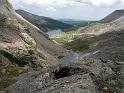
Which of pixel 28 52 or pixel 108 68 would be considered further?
pixel 28 52

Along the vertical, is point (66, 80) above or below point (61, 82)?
above

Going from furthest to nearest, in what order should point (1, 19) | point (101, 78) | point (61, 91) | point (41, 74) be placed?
point (1, 19)
point (41, 74)
point (101, 78)
point (61, 91)

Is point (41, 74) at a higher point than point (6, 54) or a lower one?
higher

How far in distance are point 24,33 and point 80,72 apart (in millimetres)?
100256

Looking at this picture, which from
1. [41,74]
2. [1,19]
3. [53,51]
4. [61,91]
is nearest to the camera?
[61,91]

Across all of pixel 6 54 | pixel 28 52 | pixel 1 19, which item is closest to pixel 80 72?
pixel 6 54

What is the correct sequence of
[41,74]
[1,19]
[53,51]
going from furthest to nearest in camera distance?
1. [53,51]
2. [1,19]
3. [41,74]

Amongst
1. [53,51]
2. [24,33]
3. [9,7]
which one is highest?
[9,7]

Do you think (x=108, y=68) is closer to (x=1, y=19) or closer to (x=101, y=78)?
(x=101, y=78)

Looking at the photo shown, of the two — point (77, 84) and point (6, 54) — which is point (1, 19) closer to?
point (6, 54)

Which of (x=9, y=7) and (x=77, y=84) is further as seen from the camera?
(x=9, y=7)

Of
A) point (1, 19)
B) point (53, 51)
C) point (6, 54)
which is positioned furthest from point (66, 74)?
point (53, 51)

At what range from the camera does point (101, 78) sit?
97.7ft

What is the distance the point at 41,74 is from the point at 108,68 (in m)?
6.41
